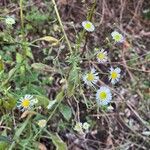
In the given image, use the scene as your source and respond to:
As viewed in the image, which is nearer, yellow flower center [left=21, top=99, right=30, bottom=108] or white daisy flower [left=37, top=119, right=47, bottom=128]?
yellow flower center [left=21, top=99, right=30, bottom=108]

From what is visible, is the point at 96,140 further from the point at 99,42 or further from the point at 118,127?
the point at 99,42

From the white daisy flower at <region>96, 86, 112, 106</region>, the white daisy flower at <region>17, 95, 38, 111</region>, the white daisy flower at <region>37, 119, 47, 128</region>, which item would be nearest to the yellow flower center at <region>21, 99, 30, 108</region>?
the white daisy flower at <region>17, 95, 38, 111</region>

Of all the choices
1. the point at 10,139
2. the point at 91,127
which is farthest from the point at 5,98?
the point at 91,127

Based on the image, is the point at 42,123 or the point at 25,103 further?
the point at 42,123

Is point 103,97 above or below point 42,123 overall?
above

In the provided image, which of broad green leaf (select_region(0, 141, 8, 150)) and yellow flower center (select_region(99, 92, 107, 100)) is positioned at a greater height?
yellow flower center (select_region(99, 92, 107, 100))

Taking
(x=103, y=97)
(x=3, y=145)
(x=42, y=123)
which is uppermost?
(x=103, y=97)

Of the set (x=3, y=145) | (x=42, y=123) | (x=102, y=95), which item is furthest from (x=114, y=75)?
(x=3, y=145)

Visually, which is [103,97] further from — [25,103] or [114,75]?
[25,103]

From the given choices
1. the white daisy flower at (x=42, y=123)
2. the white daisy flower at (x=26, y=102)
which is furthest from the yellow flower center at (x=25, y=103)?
the white daisy flower at (x=42, y=123)

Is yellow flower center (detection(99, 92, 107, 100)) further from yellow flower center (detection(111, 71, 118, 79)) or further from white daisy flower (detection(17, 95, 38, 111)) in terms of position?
white daisy flower (detection(17, 95, 38, 111))

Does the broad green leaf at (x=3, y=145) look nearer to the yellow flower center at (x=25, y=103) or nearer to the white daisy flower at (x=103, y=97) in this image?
the yellow flower center at (x=25, y=103)
